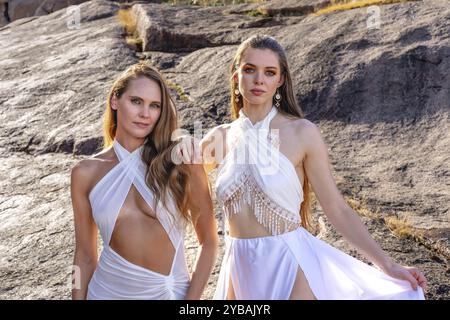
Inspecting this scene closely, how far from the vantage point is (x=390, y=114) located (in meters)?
6.22

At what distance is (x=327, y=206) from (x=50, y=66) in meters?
5.31

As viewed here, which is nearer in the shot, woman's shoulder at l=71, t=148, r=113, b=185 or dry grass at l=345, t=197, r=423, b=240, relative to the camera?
woman's shoulder at l=71, t=148, r=113, b=185

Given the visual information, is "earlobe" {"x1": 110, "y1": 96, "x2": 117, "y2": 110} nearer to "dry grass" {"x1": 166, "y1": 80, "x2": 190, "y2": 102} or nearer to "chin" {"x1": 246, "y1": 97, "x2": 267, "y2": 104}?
"chin" {"x1": 246, "y1": 97, "x2": 267, "y2": 104}

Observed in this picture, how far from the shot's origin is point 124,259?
317 centimetres

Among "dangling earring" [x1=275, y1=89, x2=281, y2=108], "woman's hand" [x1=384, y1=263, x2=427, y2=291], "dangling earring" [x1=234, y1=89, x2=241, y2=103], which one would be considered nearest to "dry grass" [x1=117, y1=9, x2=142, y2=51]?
"dangling earring" [x1=234, y1=89, x2=241, y2=103]

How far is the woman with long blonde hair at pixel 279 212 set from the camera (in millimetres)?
3148

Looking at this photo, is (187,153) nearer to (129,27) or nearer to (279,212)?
(279,212)

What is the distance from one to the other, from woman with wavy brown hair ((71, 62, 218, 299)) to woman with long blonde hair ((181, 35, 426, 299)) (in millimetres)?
130

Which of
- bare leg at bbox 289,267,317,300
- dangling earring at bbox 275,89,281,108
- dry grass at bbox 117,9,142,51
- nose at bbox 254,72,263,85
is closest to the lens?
bare leg at bbox 289,267,317,300

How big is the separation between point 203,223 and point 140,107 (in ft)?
1.74

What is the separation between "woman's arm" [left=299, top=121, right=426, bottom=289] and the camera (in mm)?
3246

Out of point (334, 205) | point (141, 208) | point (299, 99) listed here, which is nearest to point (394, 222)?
point (334, 205)

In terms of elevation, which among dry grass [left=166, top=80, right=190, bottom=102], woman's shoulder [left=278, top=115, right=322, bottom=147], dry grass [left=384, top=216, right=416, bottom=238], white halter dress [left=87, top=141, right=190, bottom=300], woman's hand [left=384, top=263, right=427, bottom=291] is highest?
woman's shoulder [left=278, top=115, right=322, bottom=147]

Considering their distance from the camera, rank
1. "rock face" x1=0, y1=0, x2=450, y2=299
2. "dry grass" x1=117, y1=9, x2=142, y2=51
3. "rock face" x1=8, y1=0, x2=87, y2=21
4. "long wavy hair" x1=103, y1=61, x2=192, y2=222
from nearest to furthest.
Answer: "long wavy hair" x1=103, y1=61, x2=192, y2=222 < "rock face" x1=0, y1=0, x2=450, y2=299 < "dry grass" x1=117, y1=9, x2=142, y2=51 < "rock face" x1=8, y1=0, x2=87, y2=21
